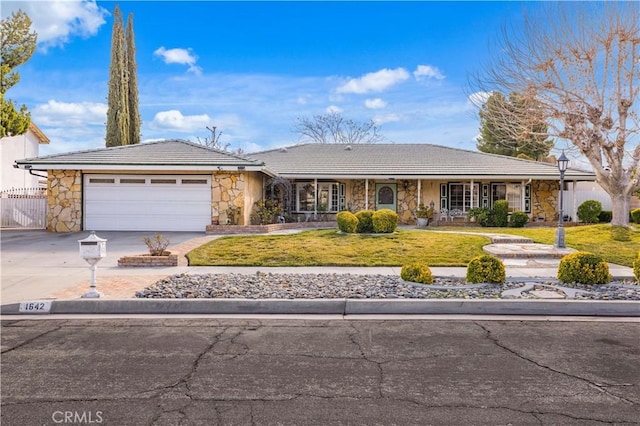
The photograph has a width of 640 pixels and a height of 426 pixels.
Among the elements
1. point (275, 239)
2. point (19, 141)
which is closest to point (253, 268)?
point (275, 239)

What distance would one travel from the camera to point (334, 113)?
45.0 meters

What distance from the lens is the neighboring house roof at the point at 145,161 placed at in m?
18.4

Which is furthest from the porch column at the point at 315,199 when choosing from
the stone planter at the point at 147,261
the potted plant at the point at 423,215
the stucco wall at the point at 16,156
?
the stucco wall at the point at 16,156

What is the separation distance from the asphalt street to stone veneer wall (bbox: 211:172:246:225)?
12189 millimetres

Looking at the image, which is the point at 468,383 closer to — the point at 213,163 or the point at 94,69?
the point at 213,163

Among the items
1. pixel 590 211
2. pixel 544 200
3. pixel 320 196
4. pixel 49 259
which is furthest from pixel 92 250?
pixel 544 200

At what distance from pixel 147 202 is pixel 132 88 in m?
16.2

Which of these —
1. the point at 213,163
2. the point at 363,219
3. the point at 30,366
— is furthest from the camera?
the point at 213,163

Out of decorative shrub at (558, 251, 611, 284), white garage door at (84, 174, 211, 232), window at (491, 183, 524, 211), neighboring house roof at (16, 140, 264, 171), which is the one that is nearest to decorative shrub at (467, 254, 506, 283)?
decorative shrub at (558, 251, 611, 284)

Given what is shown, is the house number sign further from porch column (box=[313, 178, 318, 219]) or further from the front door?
the front door

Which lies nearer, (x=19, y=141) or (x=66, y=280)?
(x=66, y=280)

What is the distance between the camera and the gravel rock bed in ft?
26.3

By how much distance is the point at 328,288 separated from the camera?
341 inches

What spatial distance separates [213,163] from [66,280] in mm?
9547
